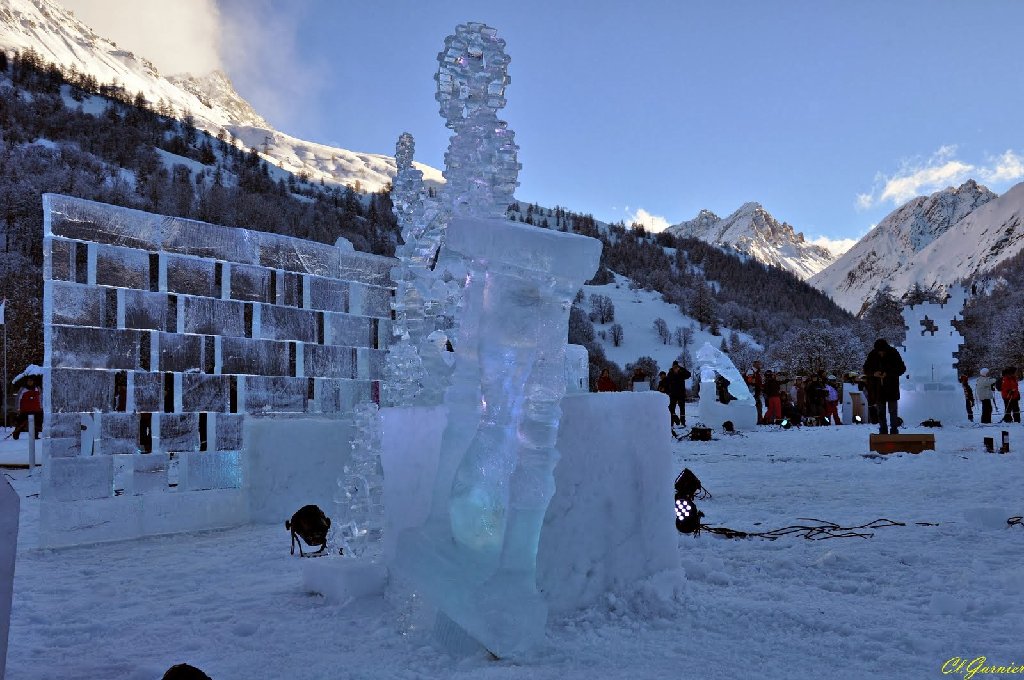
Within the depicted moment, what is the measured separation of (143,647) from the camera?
290 cm

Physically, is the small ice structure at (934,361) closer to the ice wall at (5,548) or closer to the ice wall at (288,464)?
the ice wall at (288,464)

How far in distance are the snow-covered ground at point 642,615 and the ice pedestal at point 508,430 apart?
0.82 ft

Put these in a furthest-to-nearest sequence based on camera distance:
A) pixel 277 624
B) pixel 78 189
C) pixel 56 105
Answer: pixel 56 105 < pixel 78 189 < pixel 277 624

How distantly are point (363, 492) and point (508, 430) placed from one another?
66.2 inches

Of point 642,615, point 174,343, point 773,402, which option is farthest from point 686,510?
point 773,402

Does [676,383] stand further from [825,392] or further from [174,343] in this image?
[174,343]

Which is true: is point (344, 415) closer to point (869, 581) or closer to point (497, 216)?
point (497, 216)

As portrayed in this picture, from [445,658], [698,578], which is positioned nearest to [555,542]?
[445,658]

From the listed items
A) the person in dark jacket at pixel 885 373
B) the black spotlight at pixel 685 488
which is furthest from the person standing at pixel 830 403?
the black spotlight at pixel 685 488

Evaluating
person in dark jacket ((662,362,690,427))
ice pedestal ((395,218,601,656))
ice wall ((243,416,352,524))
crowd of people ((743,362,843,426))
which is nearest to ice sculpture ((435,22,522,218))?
ice pedestal ((395,218,601,656))

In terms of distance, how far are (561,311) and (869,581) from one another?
214cm

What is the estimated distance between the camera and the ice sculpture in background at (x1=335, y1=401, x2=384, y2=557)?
12.9 feet

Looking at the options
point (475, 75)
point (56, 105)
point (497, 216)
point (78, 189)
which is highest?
point (56, 105)

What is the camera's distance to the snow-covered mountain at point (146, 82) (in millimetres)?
101938
